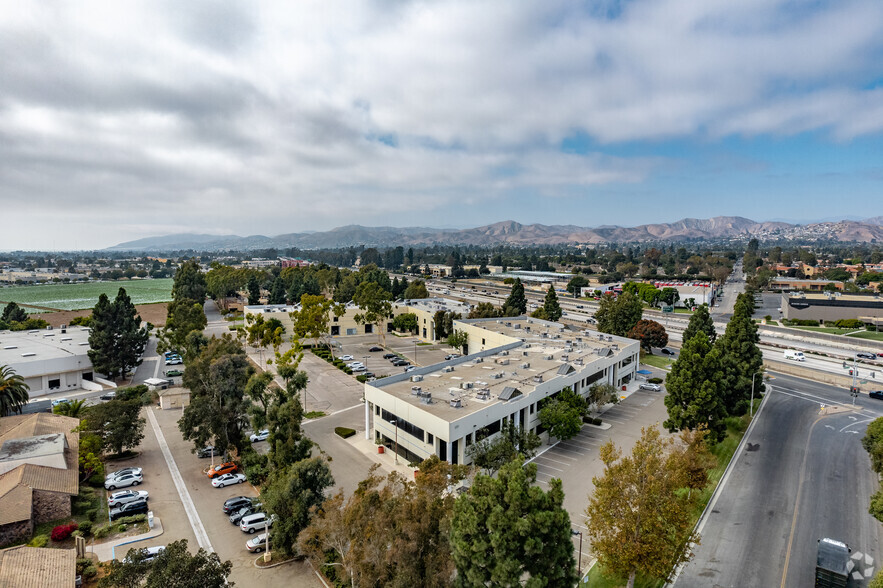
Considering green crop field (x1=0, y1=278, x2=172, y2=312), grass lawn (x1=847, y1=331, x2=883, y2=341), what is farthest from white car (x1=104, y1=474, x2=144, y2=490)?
green crop field (x1=0, y1=278, x2=172, y2=312)

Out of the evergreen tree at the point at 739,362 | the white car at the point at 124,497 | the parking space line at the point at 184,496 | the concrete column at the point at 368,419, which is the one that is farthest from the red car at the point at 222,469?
the evergreen tree at the point at 739,362

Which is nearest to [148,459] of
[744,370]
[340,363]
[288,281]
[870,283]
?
[340,363]

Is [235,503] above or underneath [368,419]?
underneath

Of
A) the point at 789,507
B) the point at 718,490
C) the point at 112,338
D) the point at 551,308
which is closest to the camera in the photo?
the point at 789,507

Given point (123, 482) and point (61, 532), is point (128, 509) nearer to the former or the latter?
point (61, 532)

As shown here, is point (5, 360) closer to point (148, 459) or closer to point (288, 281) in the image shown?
point (148, 459)

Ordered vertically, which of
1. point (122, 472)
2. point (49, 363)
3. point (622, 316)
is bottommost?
point (122, 472)

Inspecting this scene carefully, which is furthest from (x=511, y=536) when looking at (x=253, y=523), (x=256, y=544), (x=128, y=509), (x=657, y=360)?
(x=657, y=360)

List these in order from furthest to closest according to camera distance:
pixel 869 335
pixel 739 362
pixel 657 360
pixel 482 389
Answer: pixel 869 335, pixel 657 360, pixel 739 362, pixel 482 389

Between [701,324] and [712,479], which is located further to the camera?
[701,324]
